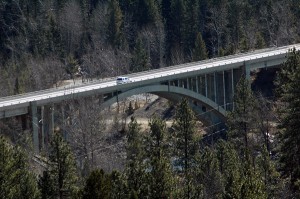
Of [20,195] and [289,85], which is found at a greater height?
[289,85]

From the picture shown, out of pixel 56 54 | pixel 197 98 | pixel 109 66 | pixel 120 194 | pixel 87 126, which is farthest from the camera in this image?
pixel 56 54

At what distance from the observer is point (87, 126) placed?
4700cm

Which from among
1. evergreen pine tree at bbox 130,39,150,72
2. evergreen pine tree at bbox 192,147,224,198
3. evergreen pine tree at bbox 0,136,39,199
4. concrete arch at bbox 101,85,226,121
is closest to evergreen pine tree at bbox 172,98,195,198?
evergreen pine tree at bbox 192,147,224,198

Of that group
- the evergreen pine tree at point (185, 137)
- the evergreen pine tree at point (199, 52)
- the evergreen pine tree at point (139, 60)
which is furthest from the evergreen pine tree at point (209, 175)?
the evergreen pine tree at point (139, 60)

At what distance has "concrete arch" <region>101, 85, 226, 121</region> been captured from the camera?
53.1m

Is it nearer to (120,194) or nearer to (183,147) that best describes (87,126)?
(183,147)

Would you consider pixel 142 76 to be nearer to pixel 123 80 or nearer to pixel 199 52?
pixel 123 80

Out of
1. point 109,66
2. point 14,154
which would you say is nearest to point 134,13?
point 109,66

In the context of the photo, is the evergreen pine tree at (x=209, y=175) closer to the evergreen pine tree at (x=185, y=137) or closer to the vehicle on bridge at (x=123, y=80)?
the evergreen pine tree at (x=185, y=137)

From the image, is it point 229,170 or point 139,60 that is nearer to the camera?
point 229,170

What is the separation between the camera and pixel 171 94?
2251 inches

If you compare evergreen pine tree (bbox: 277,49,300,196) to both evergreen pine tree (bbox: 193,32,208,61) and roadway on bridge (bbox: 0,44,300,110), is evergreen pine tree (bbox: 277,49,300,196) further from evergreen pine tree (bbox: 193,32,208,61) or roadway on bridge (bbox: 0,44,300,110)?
evergreen pine tree (bbox: 193,32,208,61)

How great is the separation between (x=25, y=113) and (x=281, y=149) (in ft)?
60.7

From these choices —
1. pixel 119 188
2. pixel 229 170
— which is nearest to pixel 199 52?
pixel 229 170
